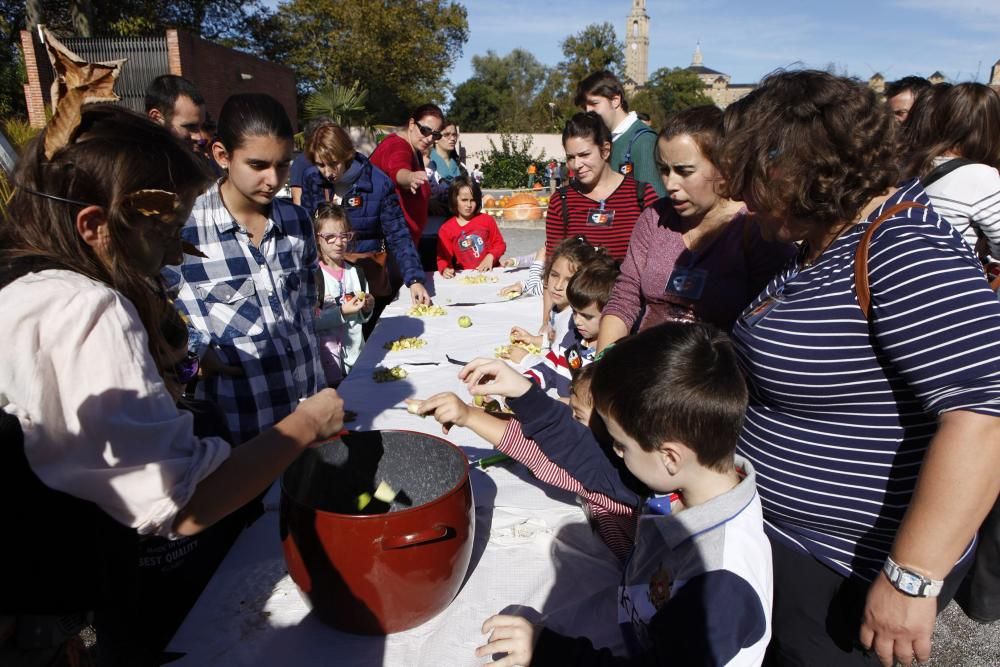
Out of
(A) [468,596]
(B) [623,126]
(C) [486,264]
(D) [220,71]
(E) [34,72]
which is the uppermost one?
(D) [220,71]

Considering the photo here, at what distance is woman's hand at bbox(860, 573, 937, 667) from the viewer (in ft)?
3.62

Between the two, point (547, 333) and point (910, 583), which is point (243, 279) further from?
point (910, 583)

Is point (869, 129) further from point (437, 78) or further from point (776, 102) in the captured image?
point (437, 78)

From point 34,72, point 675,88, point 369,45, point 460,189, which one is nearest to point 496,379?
point 460,189

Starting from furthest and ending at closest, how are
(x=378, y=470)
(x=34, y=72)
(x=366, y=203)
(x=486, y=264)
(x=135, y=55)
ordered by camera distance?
(x=135, y=55) → (x=34, y=72) → (x=486, y=264) → (x=366, y=203) → (x=378, y=470)

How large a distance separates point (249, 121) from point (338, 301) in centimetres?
148

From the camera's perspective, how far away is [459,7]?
29.2m

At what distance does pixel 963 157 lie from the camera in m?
2.68

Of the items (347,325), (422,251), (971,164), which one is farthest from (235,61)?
(971,164)

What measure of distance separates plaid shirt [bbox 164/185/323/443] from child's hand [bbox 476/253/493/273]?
2848 mm

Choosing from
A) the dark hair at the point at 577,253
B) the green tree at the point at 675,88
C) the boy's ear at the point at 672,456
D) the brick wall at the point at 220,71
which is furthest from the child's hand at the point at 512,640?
the green tree at the point at 675,88

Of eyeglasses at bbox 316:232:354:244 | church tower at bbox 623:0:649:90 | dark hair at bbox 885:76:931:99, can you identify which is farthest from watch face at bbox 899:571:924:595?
church tower at bbox 623:0:649:90

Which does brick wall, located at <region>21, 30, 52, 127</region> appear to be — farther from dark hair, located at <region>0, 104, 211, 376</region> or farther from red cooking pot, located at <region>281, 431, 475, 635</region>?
red cooking pot, located at <region>281, 431, 475, 635</region>

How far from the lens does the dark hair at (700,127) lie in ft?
6.82
